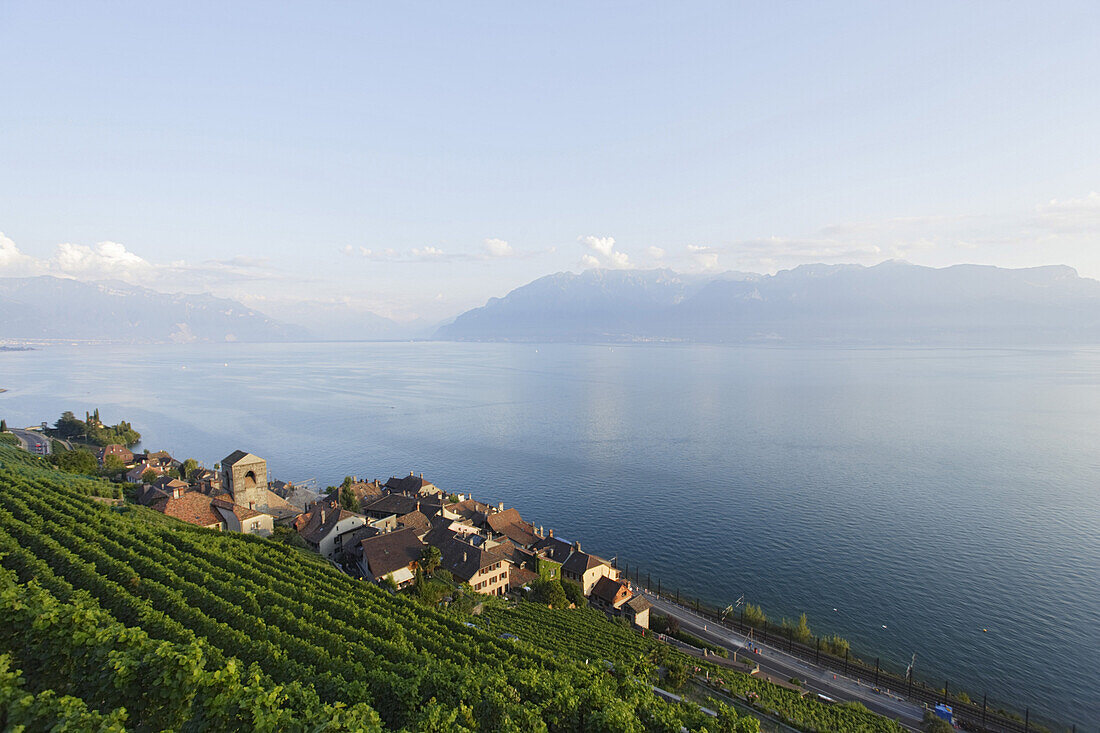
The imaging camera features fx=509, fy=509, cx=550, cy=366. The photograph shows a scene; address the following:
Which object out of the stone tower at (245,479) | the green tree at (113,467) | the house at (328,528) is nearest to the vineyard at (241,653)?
the house at (328,528)

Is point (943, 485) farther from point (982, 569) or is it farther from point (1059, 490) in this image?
point (982, 569)

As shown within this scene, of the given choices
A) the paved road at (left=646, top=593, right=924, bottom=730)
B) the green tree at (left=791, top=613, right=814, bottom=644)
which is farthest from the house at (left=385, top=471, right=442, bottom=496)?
the green tree at (left=791, top=613, right=814, bottom=644)

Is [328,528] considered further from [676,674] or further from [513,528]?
[676,674]

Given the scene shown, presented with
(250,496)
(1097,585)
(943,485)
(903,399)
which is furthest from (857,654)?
(903,399)

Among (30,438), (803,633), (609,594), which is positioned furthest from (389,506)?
(30,438)

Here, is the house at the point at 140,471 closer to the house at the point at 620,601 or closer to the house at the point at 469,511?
the house at the point at 469,511

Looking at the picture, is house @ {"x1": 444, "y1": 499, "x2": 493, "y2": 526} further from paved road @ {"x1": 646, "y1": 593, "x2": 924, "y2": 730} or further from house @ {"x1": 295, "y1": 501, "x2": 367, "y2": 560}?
paved road @ {"x1": 646, "y1": 593, "x2": 924, "y2": 730}
